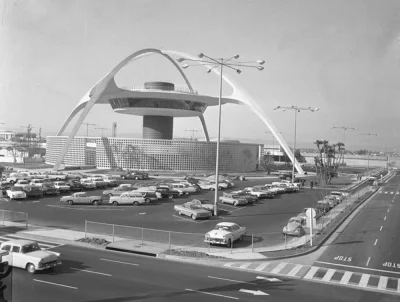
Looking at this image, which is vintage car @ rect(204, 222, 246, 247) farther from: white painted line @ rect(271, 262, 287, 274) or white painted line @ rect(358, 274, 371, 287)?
white painted line @ rect(358, 274, 371, 287)

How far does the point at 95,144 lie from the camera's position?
3686 inches

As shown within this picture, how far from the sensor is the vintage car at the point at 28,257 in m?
16.5

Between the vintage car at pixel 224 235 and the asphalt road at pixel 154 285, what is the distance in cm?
403

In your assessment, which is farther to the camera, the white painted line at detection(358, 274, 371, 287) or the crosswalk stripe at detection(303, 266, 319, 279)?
the crosswalk stripe at detection(303, 266, 319, 279)

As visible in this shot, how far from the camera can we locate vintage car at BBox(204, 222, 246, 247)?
76.7 ft

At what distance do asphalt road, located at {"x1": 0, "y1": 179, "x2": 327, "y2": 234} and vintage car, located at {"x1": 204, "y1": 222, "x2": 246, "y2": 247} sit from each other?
3327 mm

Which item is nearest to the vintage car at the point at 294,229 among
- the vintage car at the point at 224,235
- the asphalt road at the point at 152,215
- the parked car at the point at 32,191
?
the asphalt road at the point at 152,215

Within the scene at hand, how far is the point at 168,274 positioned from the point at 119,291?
3383 mm

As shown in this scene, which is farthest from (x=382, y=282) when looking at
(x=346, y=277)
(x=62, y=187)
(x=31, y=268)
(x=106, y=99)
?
(x=106, y=99)

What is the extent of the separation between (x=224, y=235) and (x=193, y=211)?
912 cm

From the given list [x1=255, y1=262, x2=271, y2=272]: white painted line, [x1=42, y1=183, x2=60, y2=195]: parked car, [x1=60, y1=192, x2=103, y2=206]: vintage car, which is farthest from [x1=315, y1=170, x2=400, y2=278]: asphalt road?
[x1=42, y1=183, x2=60, y2=195]: parked car

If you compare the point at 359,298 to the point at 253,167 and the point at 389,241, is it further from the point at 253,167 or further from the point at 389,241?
the point at 253,167

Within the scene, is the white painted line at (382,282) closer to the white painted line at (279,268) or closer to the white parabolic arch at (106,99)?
the white painted line at (279,268)

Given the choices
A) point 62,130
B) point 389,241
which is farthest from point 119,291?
point 62,130
